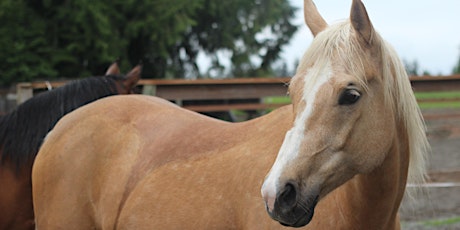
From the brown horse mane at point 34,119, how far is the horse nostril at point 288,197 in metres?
2.56

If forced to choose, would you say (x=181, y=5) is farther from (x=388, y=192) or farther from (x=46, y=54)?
(x=388, y=192)

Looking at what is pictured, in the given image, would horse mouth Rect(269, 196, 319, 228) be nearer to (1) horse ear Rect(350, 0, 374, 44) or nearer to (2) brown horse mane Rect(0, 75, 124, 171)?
(1) horse ear Rect(350, 0, 374, 44)

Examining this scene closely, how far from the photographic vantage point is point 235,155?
9.32 feet

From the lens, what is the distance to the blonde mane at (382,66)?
2260mm

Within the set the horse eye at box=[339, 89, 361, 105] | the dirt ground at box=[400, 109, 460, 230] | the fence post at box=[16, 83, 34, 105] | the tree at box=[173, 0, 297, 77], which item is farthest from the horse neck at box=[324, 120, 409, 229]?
the tree at box=[173, 0, 297, 77]

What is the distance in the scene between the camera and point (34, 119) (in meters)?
4.29

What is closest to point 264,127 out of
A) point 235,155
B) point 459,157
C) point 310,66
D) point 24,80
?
point 235,155

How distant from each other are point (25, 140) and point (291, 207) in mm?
2815

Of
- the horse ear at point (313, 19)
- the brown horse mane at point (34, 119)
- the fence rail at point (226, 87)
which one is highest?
the horse ear at point (313, 19)

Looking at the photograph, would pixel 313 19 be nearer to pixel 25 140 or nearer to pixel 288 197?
pixel 288 197

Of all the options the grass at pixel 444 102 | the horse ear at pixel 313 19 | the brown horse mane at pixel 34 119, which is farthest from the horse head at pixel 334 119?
the grass at pixel 444 102

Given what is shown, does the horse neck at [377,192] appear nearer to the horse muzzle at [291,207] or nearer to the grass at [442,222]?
the horse muzzle at [291,207]

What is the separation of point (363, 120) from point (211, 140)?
1021 mm

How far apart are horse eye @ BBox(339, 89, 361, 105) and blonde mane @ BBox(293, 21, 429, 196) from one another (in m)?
0.05
